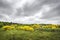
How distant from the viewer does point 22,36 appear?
37.1 feet

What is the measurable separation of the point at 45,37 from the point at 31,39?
1.42 m

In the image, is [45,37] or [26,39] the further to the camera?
[45,37]

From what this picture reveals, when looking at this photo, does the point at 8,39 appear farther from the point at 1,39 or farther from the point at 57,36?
the point at 57,36

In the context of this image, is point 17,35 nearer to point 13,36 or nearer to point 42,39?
point 13,36

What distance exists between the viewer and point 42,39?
10953mm

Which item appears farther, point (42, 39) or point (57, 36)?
point (57, 36)

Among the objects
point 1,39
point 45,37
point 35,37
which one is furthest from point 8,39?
point 45,37

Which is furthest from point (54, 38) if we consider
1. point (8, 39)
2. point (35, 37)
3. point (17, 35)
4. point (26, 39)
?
point (8, 39)

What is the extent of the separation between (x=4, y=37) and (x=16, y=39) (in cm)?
116

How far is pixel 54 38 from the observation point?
11.3 metres

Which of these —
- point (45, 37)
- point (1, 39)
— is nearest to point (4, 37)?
point (1, 39)

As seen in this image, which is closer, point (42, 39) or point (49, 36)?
point (42, 39)

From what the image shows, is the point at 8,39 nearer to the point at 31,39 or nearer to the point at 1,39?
the point at 1,39

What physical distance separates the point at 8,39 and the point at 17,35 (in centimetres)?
110
